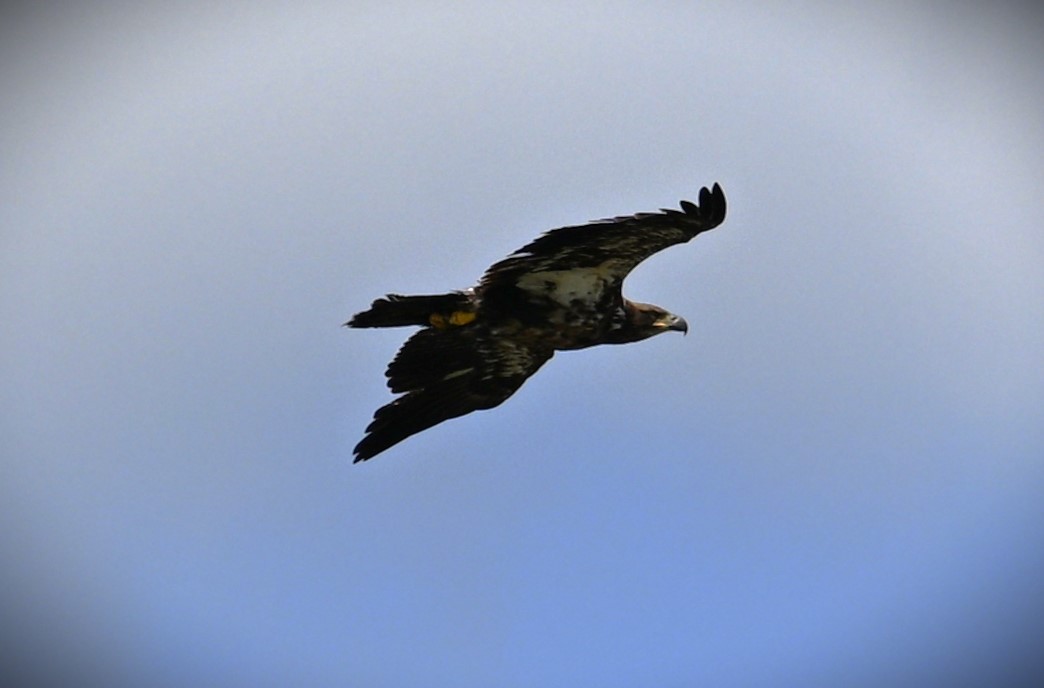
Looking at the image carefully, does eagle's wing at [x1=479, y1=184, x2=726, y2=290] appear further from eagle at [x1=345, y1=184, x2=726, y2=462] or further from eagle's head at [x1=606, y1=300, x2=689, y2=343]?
eagle's head at [x1=606, y1=300, x2=689, y2=343]

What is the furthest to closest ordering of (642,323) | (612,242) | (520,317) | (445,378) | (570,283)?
(445,378), (642,323), (520,317), (570,283), (612,242)

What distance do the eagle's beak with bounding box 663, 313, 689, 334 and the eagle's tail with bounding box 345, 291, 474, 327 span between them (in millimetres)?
1609

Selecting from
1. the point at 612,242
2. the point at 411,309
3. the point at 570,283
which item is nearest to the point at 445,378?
the point at 411,309

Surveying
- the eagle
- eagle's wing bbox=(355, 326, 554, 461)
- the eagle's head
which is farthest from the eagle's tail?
the eagle's head

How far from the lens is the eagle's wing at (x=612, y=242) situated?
22.7 ft

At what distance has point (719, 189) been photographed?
688cm

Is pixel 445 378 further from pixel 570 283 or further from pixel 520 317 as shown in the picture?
pixel 570 283

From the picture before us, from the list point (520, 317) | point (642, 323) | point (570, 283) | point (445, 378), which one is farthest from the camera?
point (445, 378)

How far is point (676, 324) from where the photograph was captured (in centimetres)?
842

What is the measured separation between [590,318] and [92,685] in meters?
27.8

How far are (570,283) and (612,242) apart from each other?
58cm

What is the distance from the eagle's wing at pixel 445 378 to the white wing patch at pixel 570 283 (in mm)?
691

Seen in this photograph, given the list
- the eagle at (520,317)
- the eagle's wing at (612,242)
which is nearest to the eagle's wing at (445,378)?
the eagle at (520,317)

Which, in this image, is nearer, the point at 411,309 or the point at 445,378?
the point at 411,309
